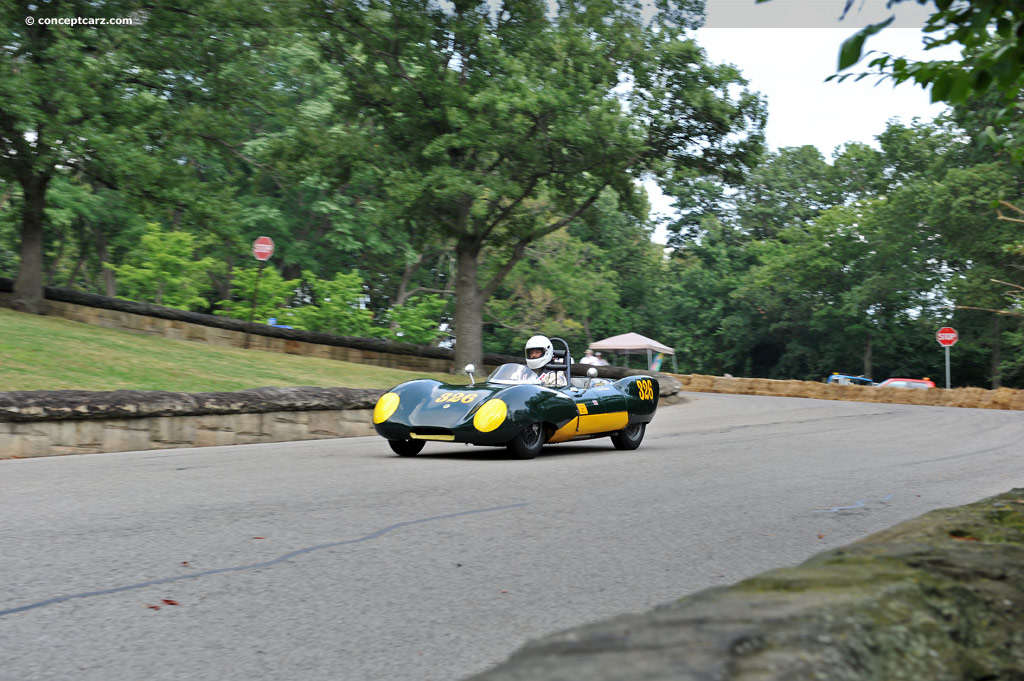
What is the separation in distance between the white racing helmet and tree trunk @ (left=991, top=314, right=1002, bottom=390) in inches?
1526

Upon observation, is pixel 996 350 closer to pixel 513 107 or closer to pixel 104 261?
pixel 513 107

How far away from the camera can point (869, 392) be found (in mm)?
35281

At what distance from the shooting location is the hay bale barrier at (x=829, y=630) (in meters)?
1.92

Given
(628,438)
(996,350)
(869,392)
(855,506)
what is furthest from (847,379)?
(855,506)

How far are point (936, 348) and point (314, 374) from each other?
4021cm

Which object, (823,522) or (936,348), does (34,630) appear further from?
(936,348)

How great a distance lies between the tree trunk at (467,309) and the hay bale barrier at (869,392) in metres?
6.44

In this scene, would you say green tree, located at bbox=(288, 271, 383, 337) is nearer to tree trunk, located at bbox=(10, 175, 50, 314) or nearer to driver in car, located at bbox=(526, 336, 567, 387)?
tree trunk, located at bbox=(10, 175, 50, 314)

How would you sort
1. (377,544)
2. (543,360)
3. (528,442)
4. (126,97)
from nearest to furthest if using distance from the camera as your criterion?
(377,544), (528,442), (543,360), (126,97)

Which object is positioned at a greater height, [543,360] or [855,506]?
[543,360]

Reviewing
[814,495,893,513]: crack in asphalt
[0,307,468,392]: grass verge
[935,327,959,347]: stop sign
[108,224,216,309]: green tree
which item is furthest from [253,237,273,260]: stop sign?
[935,327,959,347]: stop sign

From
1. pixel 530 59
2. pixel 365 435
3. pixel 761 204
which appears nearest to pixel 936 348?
pixel 761 204

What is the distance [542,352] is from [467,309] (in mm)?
17844

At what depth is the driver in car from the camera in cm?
1301
